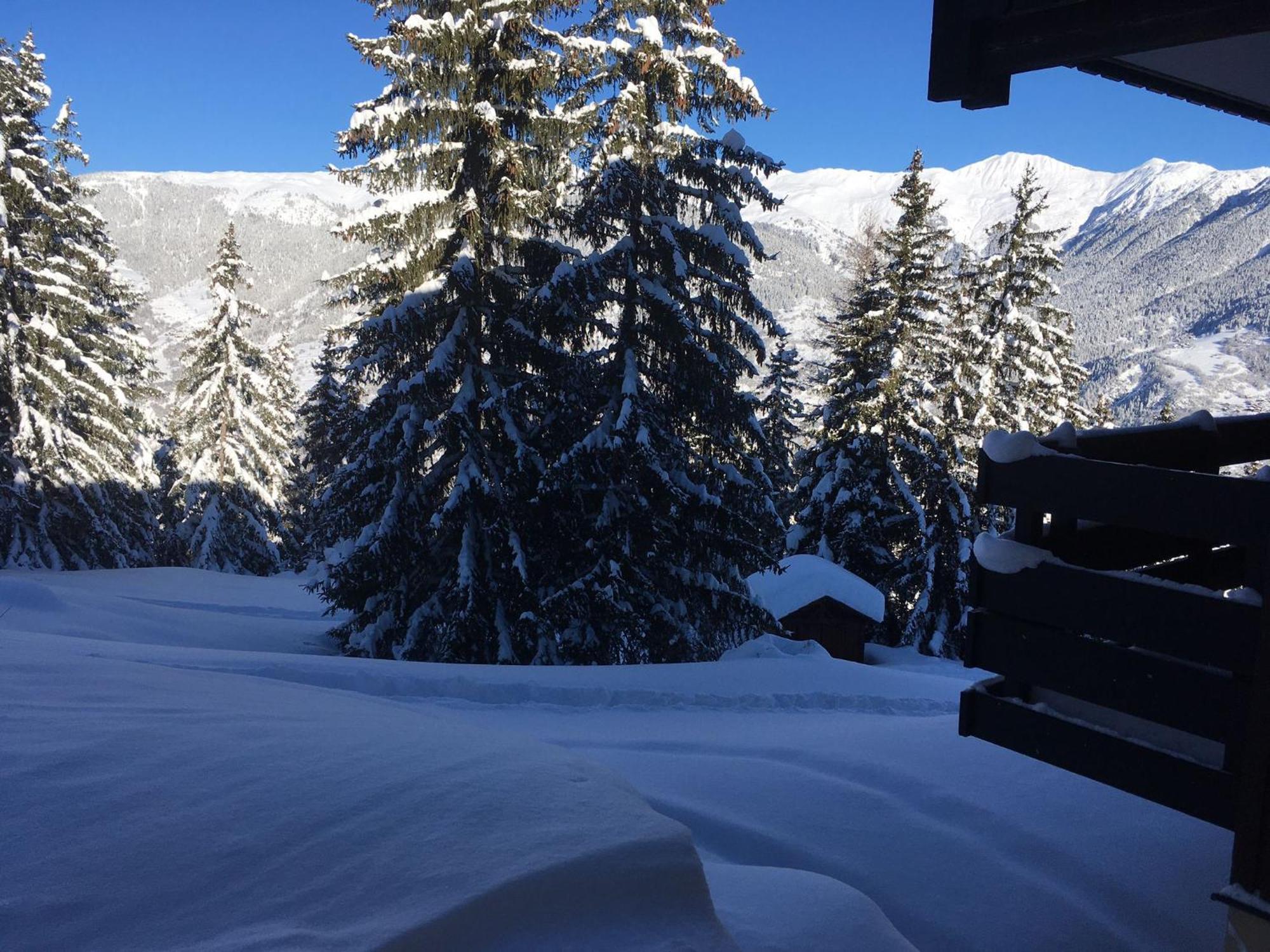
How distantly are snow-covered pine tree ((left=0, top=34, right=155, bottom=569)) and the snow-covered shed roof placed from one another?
61.8 feet

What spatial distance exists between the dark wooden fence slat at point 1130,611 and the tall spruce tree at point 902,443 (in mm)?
19010

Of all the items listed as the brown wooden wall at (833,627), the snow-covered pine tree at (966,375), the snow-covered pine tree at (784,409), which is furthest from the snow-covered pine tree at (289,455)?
the snow-covered pine tree at (966,375)

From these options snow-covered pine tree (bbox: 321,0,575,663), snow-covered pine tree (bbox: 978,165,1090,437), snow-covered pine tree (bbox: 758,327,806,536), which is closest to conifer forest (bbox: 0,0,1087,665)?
snow-covered pine tree (bbox: 321,0,575,663)

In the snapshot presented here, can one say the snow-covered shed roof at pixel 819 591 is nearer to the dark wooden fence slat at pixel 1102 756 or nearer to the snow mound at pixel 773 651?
the snow mound at pixel 773 651

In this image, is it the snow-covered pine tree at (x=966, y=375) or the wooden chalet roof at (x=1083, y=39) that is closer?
the wooden chalet roof at (x=1083, y=39)

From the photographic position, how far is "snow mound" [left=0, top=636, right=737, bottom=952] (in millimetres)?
2381

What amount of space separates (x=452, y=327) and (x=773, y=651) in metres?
7.39

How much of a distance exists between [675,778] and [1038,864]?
2108 millimetres

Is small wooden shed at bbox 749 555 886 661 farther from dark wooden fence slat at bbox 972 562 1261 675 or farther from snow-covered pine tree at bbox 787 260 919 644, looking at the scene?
dark wooden fence slat at bbox 972 562 1261 675

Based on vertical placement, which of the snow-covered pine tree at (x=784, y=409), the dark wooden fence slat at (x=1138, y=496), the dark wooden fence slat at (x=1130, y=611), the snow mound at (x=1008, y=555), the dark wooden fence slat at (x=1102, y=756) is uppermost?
the snow-covered pine tree at (x=784, y=409)

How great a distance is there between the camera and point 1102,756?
136 inches

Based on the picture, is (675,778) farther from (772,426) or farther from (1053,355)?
(1053,355)

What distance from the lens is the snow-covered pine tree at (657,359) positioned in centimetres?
1280

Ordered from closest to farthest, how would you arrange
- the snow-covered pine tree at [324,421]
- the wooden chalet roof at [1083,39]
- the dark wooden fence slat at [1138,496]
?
the dark wooden fence slat at [1138,496] → the wooden chalet roof at [1083,39] → the snow-covered pine tree at [324,421]
